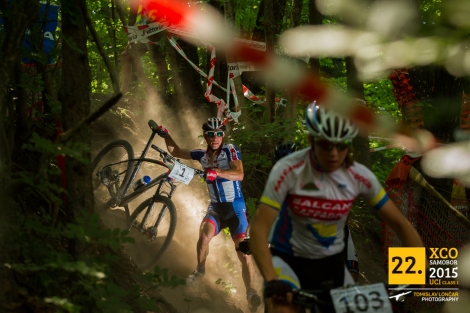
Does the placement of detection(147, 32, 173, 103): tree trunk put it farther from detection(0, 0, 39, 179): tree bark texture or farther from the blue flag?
detection(0, 0, 39, 179): tree bark texture

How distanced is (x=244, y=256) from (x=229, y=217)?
0.55m

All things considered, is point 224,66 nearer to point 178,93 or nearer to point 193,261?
point 178,93

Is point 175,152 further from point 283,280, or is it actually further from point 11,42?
point 283,280

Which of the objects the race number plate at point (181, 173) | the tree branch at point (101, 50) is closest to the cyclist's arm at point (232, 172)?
the race number plate at point (181, 173)

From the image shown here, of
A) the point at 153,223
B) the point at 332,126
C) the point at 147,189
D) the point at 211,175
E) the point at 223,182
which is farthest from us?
the point at 147,189

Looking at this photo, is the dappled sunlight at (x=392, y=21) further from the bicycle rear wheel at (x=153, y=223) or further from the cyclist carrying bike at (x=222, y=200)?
the bicycle rear wheel at (x=153, y=223)

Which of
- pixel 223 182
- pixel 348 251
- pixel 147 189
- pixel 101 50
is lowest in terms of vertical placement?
pixel 348 251

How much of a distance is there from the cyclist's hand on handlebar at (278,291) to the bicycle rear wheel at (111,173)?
5459mm

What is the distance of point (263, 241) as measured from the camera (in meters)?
3.60

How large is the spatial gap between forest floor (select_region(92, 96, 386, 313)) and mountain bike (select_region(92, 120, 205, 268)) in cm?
24

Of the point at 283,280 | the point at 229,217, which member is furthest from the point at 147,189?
the point at 283,280

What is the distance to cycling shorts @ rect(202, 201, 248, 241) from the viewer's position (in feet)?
26.5

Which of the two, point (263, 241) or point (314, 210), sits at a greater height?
point (314, 210)

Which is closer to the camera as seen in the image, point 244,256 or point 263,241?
point 263,241
